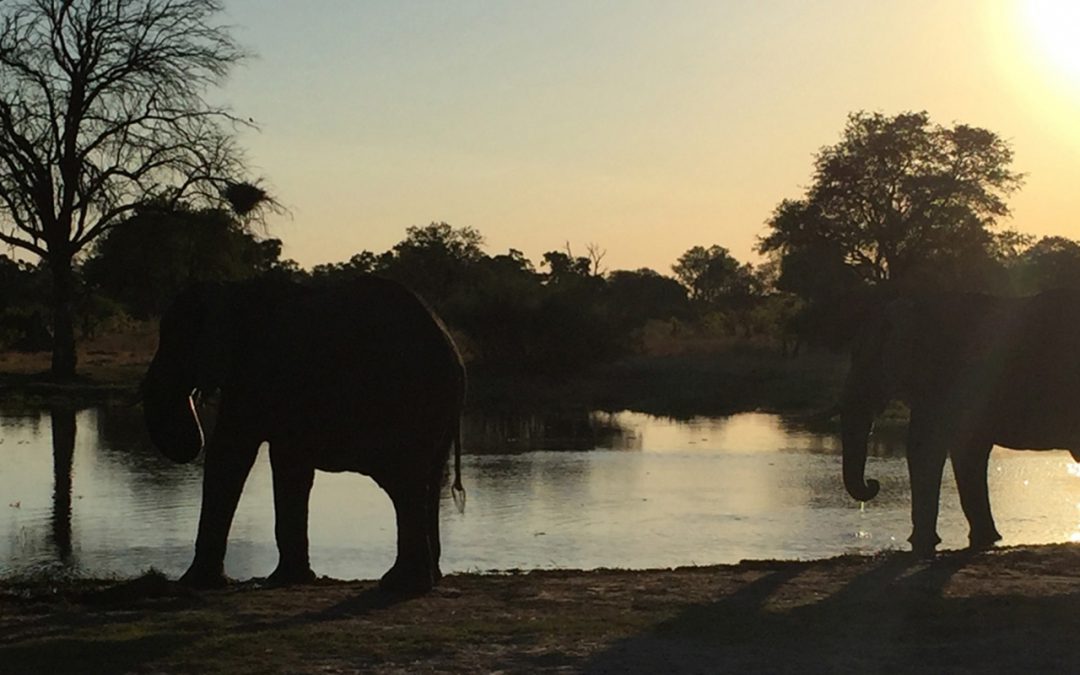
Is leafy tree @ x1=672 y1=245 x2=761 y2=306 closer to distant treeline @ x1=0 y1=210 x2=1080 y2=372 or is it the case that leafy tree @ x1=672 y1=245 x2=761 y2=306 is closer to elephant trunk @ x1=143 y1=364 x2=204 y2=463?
distant treeline @ x1=0 y1=210 x2=1080 y2=372

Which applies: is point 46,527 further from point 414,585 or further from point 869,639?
point 869,639

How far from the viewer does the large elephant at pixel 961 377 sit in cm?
1396

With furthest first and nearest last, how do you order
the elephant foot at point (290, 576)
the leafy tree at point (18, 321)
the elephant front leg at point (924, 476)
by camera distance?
the leafy tree at point (18, 321) < the elephant front leg at point (924, 476) < the elephant foot at point (290, 576)

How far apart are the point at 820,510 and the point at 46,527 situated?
953cm

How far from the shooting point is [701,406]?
1834 inches

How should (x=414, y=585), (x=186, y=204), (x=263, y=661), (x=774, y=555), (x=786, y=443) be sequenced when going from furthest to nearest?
(x=186, y=204), (x=786, y=443), (x=774, y=555), (x=414, y=585), (x=263, y=661)

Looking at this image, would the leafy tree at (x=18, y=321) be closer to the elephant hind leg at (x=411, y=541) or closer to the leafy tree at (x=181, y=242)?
the leafy tree at (x=181, y=242)

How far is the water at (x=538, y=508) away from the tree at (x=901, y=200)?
30724mm

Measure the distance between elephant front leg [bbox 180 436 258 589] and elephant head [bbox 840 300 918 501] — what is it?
5236 millimetres

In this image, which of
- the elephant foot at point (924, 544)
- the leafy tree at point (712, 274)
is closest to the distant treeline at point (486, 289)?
the elephant foot at point (924, 544)

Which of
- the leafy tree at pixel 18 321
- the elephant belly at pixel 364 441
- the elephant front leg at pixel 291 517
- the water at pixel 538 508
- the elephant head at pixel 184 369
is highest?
the leafy tree at pixel 18 321

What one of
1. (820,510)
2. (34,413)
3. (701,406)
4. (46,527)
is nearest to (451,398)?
(46,527)

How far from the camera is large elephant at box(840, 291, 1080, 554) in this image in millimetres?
13961

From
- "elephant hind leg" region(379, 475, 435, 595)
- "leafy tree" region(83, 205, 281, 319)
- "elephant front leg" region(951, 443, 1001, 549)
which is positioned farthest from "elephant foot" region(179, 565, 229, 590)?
"leafy tree" region(83, 205, 281, 319)
